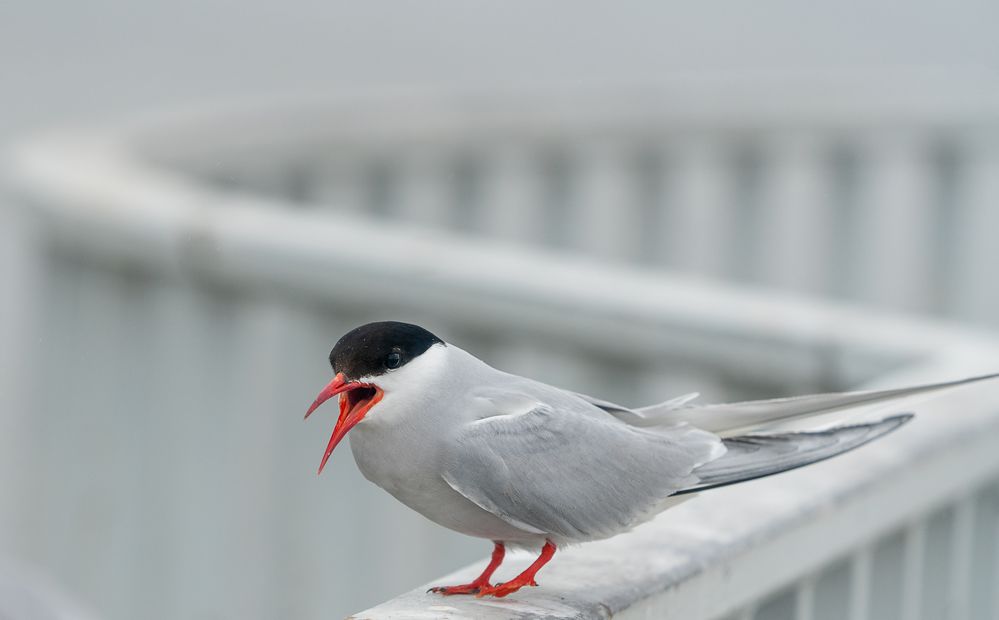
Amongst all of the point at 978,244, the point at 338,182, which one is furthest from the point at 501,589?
the point at 978,244

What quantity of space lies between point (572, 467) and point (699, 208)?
2280 mm

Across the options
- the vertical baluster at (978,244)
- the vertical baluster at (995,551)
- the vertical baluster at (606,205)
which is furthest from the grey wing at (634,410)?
the vertical baluster at (978,244)

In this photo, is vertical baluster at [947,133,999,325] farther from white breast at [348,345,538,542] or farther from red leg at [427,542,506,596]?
white breast at [348,345,538,542]

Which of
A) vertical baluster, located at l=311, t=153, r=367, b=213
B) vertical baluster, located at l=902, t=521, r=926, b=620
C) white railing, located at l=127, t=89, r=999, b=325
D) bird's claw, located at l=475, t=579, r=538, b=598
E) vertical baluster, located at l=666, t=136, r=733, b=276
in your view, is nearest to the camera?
bird's claw, located at l=475, t=579, r=538, b=598

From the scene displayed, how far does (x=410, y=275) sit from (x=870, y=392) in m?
0.99

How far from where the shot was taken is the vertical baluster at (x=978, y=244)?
3102 millimetres

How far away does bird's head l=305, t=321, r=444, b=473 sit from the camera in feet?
1.95

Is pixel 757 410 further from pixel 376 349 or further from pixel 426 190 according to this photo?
pixel 426 190

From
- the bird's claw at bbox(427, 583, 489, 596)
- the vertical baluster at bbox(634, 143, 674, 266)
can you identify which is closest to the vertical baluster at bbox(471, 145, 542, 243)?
the vertical baluster at bbox(634, 143, 674, 266)

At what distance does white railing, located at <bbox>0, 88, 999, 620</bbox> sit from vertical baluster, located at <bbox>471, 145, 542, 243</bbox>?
986mm

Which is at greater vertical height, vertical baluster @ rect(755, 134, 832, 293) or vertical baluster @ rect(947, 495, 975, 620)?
vertical baluster @ rect(755, 134, 832, 293)

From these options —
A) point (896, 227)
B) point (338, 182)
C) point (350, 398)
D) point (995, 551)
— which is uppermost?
point (350, 398)

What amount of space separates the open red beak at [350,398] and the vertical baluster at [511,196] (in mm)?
2158

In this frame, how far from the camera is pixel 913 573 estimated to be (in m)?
1.28
